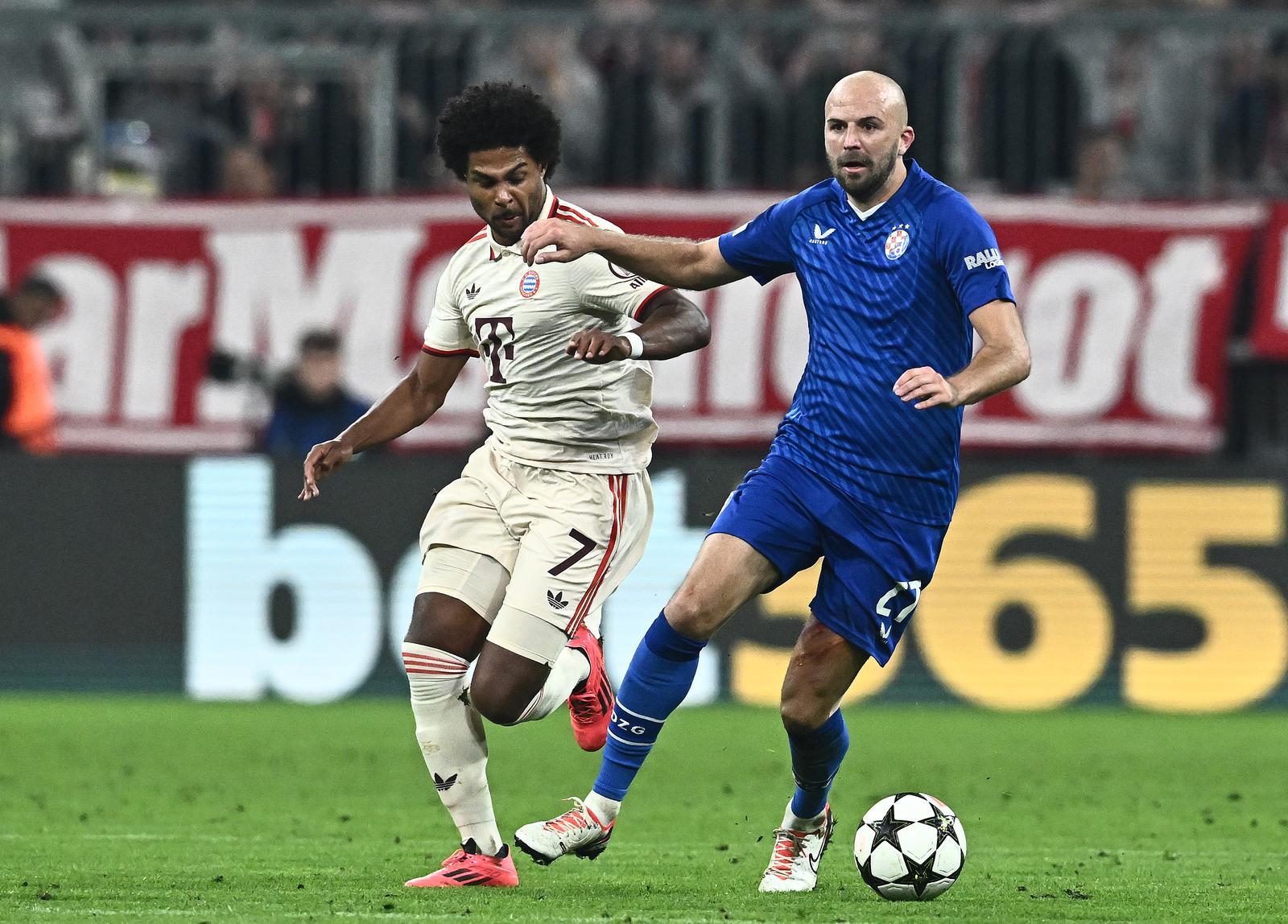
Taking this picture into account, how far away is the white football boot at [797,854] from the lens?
7.20 meters

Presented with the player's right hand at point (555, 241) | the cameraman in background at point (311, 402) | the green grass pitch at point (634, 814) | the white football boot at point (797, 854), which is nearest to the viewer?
the green grass pitch at point (634, 814)

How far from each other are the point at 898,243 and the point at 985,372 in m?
0.72

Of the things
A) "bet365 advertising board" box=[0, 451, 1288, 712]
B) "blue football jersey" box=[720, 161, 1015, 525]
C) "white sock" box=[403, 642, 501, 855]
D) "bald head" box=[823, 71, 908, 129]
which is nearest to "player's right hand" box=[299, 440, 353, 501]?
"white sock" box=[403, 642, 501, 855]

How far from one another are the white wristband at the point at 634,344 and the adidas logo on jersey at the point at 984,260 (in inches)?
39.6

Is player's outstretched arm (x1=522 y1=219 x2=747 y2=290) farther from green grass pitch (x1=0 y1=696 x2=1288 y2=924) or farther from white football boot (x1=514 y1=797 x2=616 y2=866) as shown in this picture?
green grass pitch (x1=0 y1=696 x2=1288 y2=924)

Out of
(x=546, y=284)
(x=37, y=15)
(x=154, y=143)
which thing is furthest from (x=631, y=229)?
(x=546, y=284)

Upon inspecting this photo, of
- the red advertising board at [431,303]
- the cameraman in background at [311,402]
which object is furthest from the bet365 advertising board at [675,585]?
the red advertising board at [431,303]

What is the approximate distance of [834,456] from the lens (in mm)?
7137

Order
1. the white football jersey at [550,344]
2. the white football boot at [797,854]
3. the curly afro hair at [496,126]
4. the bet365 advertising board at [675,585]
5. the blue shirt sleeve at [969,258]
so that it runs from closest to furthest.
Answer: the blue shirt sleeve at [969,258] < the white football boot at [797,854] < the curly afro hair at [496,126] < the white football jersey at [550,344] < the bet365 advertising board at [675,585]

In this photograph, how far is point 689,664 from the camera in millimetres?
7246

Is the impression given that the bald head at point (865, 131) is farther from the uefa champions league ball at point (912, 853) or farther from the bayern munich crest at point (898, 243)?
the uefa champions league ball at point (912, 853)

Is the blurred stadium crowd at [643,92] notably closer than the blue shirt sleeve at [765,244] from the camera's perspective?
No

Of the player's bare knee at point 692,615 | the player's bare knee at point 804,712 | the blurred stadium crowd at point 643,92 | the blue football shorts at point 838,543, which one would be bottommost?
the player's bare knee at point 804,712

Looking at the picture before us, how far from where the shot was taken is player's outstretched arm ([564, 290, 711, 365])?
6785 mm
